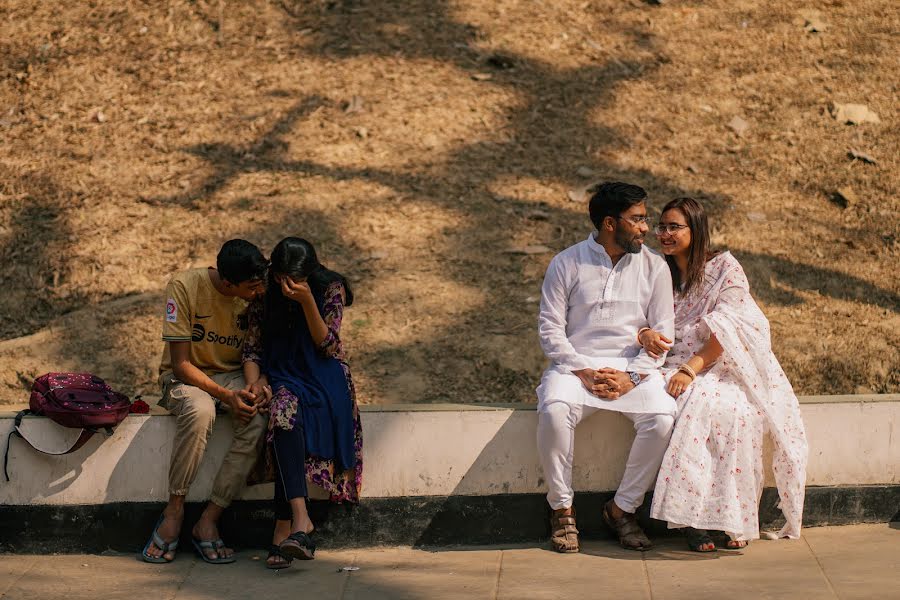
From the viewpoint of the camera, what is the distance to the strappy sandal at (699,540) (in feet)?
15.8

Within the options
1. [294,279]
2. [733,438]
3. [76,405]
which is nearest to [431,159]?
[294,279]

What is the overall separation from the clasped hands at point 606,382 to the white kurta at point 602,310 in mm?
56

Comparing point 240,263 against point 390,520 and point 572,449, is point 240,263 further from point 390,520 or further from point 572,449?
point 572,449

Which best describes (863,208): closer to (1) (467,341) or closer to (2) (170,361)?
→ (1) (467,341)

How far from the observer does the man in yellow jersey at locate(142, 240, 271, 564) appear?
4.85 m

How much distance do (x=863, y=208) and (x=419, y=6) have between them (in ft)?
14.5

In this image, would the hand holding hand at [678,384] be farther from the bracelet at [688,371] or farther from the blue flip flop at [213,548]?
the blue flip flop at [213,548]

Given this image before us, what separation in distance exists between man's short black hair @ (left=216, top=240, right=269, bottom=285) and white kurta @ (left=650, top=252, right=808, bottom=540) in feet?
6.46

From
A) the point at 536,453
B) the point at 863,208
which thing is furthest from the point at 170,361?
the point at 863,208

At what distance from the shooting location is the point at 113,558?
5008 millimetres

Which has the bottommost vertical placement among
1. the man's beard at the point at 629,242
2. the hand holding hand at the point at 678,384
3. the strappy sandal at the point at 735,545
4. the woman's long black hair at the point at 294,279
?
the strappy sandal at the point at 735,545

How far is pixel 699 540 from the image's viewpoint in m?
4.82

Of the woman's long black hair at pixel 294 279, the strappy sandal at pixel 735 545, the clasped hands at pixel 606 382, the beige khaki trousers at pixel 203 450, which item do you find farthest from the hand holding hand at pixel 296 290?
the strappy sandal at pixel 735 545

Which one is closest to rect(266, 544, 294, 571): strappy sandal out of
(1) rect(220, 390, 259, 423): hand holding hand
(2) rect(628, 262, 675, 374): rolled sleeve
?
(1) rect(220, 390, 259, 423): hand holding hand
